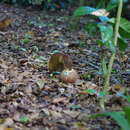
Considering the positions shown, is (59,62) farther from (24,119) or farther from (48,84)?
(24,119)

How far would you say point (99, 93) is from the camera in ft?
10.6

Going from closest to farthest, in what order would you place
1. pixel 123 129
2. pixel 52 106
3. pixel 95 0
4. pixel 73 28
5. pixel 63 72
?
pixel 123 129 < pixel 52 106 < pixel 63 72 < pixel 73 28 < pixel 95 0

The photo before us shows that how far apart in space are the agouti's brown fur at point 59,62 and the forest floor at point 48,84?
11cm

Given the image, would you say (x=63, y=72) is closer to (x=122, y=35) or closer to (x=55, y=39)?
(x=122, y=35)

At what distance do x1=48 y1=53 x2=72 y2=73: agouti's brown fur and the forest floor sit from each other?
0.37 ft

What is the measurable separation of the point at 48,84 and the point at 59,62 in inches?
13.6

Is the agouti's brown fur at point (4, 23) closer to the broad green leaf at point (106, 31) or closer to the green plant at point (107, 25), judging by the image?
the green plant at point (107, 25)

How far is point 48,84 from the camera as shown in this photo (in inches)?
142

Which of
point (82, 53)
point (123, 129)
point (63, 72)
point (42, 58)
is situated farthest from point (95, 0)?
point (123, 129)

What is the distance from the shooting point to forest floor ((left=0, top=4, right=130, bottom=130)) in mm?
2734

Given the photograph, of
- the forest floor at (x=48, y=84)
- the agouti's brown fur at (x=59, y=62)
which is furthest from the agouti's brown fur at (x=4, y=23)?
the agouti's brown fur at (x=59, y=62)

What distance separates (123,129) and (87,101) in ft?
2.71

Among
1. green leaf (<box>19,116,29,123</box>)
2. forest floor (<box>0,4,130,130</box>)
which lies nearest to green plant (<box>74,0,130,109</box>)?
forest floor (<box>0,4,130,130</box>)

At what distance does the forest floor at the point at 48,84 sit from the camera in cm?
273
